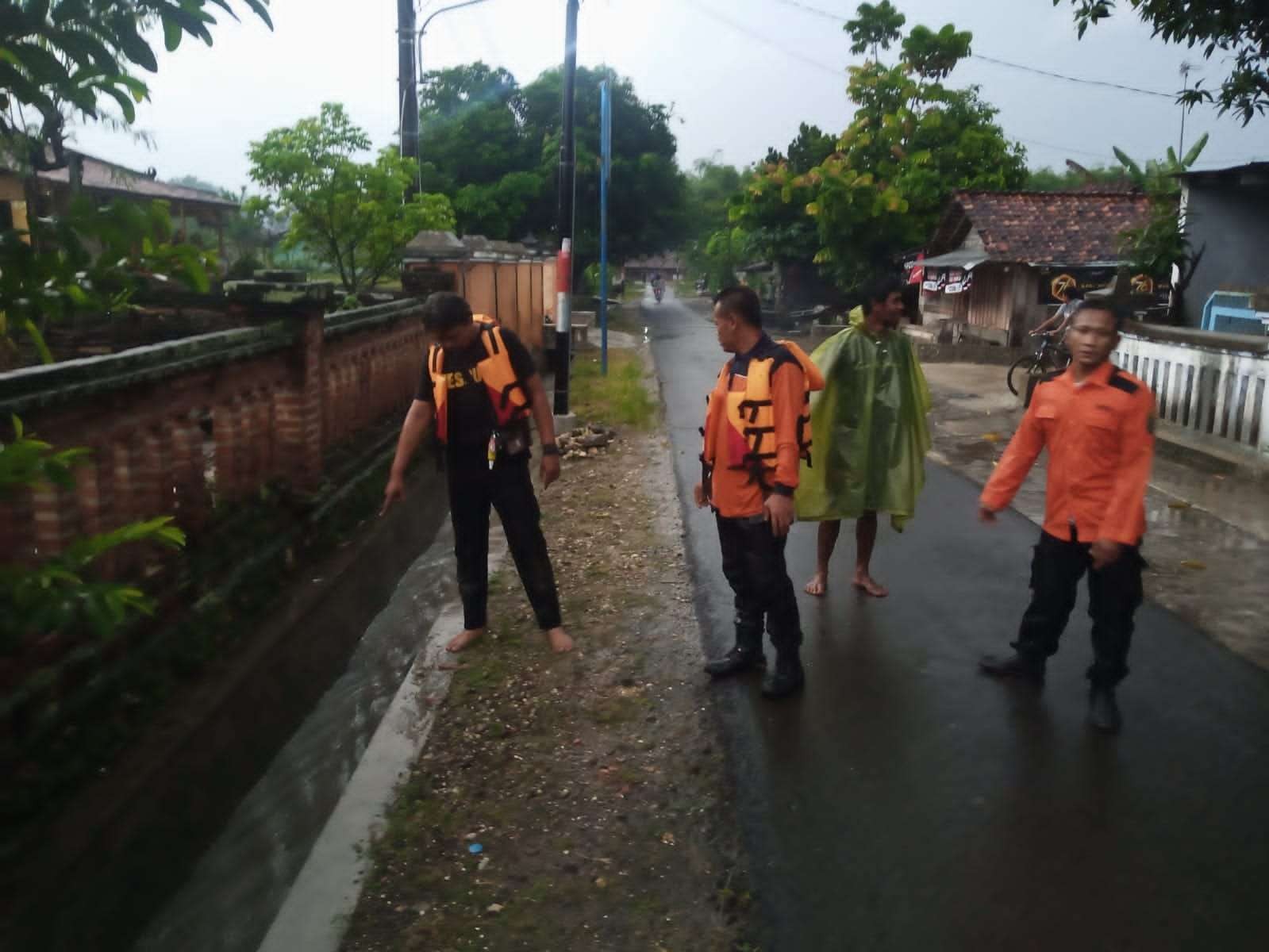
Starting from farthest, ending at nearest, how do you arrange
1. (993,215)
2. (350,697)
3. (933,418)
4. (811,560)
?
(993,215)
(933,418)
(811,560)
(350,697)

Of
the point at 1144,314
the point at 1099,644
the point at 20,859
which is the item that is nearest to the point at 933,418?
the point at 1144,314

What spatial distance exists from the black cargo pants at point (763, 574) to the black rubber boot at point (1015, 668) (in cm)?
89

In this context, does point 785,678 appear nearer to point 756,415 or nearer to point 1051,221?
point 756,415

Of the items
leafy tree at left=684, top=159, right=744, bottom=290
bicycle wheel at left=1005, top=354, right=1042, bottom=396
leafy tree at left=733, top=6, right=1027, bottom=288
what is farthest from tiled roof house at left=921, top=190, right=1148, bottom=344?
leafy tree at left=684, top=159, right=744, bottom=290

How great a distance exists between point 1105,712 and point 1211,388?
6.58 meters

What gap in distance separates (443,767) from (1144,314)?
16216 millimetres

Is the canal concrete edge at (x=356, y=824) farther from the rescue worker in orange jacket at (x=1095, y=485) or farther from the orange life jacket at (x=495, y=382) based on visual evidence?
the rescue worker in orange jacket at (x=1095, y=485)

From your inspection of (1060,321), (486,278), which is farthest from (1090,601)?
(1060,321)

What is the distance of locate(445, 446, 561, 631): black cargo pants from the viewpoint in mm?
A: 5344

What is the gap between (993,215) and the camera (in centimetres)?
2602

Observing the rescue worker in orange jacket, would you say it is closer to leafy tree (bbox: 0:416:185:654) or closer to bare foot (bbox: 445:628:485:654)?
bare foot (bbox: 445:628:485:654)

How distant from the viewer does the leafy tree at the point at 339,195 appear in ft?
42.1

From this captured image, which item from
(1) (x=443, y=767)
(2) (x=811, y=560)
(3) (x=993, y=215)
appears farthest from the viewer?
(3) (x=993, y=215)

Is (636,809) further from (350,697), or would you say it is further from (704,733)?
(350,697)
